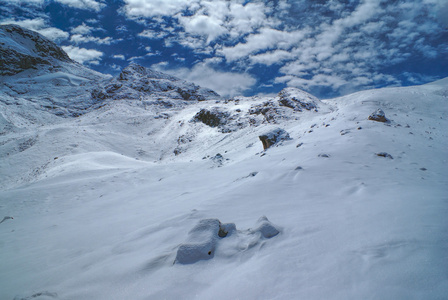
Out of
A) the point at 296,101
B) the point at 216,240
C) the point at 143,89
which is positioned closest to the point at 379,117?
the point at 216,240

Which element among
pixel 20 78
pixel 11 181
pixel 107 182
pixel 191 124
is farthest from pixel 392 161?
pixel 20 78

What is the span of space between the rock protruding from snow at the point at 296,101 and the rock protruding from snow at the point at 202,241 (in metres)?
24.4

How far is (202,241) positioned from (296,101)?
86.7 ft

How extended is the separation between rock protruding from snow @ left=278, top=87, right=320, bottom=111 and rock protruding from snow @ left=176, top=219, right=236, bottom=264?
80.2ft

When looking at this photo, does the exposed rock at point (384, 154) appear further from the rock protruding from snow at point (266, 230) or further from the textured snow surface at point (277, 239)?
the rock protruding from snow at point (266, 230)

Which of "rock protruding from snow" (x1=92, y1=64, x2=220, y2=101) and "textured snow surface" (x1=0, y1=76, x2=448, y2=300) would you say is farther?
"rock protruding from snow" (x1=92, y1=64, x2=220, y2=101)

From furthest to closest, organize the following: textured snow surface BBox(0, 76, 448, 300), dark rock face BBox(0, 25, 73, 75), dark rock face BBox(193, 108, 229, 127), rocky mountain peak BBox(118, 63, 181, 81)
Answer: dark rock face BBox(0, 25, 73, 75) < rocky mountain peak BBox(118, 63, 181, 81) < dark rock face BBox(193, 108, 229, 127) < textured snow surface BBox(0, 76, 448, 300)

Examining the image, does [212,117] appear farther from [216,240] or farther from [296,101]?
[216,240]

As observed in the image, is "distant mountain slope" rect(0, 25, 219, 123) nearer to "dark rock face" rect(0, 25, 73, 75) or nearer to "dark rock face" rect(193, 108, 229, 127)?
"dark rock face" rect(0, 25, 73, 75)

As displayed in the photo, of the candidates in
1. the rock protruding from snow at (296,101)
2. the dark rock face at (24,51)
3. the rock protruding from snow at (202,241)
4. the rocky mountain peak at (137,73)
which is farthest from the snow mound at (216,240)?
the dark rock face at (24,51)

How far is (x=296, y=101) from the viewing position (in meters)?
25.9

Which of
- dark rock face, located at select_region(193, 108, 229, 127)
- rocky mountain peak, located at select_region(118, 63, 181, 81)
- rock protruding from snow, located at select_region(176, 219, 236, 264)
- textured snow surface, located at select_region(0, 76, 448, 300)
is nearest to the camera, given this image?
textured snow surface, located at select_region(0, 76, 448, 300)

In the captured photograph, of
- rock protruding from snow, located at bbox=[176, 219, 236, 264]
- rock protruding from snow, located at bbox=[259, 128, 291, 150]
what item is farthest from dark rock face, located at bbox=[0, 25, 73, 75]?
rock protruding from snow, located at bbox=[176, 219, 236, 264]

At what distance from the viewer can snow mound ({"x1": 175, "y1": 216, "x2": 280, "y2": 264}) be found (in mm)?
1994
